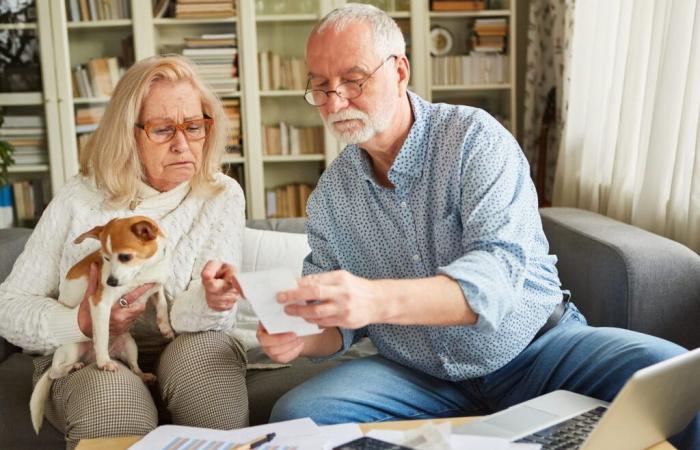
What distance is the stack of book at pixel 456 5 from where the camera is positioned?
4051 mm

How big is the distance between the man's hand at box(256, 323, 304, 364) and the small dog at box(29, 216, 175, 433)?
0.30 m

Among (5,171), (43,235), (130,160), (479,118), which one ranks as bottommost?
(5,171)

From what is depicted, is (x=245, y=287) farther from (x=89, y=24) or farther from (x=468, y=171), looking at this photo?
(x=89, y=24)

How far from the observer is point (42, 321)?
1.65m

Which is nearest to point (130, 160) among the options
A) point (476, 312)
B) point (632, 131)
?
point (476, 312)

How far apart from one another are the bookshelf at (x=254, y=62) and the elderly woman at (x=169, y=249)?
2.20m

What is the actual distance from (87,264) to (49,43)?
2.71 metres

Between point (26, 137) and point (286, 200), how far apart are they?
1360mm

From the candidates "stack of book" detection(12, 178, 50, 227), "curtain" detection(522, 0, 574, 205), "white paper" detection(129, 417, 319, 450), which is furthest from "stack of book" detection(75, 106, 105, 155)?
"white paper" detection(129, 417, 319, 450)

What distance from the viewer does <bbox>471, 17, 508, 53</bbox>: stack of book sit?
4.07m

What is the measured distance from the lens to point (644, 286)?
1.90 m

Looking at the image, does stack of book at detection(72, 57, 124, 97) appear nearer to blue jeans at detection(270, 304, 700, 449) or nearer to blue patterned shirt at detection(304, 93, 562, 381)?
blue patterned shirt at detection(304, 93, 562, 381)

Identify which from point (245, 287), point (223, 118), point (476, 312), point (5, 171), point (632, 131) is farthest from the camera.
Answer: point (5, 171)

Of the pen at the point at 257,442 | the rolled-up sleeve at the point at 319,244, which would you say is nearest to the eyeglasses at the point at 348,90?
the rolled-up sleeve at the point at 319,244
